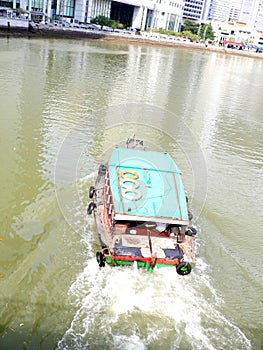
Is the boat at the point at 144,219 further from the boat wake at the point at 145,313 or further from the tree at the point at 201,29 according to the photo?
the tree at the point at 201,29

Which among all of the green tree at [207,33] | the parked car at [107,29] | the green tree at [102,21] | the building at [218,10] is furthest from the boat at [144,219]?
the building at [218,10]

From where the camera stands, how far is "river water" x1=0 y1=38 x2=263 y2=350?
714 centimetres

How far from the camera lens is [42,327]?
22.9 ft

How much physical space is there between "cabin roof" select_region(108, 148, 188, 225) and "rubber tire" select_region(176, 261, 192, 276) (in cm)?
98

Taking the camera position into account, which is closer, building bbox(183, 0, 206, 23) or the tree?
the tree

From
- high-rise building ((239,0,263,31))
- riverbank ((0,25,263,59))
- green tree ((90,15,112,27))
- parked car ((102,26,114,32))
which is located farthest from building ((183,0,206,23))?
parked car ((102,26,114,32))

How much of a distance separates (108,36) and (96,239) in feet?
228

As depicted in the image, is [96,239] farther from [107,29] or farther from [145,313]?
[107,29]

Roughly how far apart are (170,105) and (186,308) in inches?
795

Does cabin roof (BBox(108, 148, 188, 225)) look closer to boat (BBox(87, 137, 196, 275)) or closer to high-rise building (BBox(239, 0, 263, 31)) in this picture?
boat (BBox(87, 137, 196, 275))

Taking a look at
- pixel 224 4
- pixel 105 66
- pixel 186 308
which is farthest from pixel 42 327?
pixel 224 4

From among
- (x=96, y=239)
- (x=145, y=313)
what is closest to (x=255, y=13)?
(x=96, y=239)

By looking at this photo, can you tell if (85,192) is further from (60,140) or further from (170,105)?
(170,105)

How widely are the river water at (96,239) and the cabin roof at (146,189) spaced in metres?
1.38
